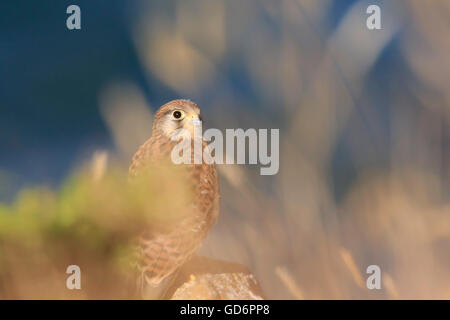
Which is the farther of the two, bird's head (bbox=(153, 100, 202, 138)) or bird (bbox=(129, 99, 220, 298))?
bird's head (bbox=(153, 100, 202, 138))

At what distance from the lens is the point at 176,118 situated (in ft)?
8.88

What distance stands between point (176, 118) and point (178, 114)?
0.08 ft

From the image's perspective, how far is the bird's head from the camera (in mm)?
2623

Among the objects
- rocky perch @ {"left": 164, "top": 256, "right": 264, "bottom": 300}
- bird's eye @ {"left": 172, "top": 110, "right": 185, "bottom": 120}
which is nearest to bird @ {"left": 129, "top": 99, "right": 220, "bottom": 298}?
bird's eye @ {"left": 172, "top": 110, "right": 185, "bottom": 120}

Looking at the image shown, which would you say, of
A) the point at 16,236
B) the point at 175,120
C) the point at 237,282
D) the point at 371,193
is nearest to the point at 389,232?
the point at 371,193

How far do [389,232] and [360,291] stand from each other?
1.18ft

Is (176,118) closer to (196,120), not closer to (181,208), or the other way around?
(196,120)

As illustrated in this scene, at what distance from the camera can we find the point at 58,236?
2.23m

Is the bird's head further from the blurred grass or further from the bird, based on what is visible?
the blurred grass

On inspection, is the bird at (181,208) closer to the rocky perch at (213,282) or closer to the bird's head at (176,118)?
the bird's head at (176,118)

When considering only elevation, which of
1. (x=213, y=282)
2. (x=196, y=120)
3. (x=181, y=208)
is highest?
(x=196, y=120)

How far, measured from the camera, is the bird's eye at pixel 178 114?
2.68m

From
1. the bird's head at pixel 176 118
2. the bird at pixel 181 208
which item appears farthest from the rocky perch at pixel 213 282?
the bird's head at pixel 176 118

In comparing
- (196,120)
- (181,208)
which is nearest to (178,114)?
(196,120)
